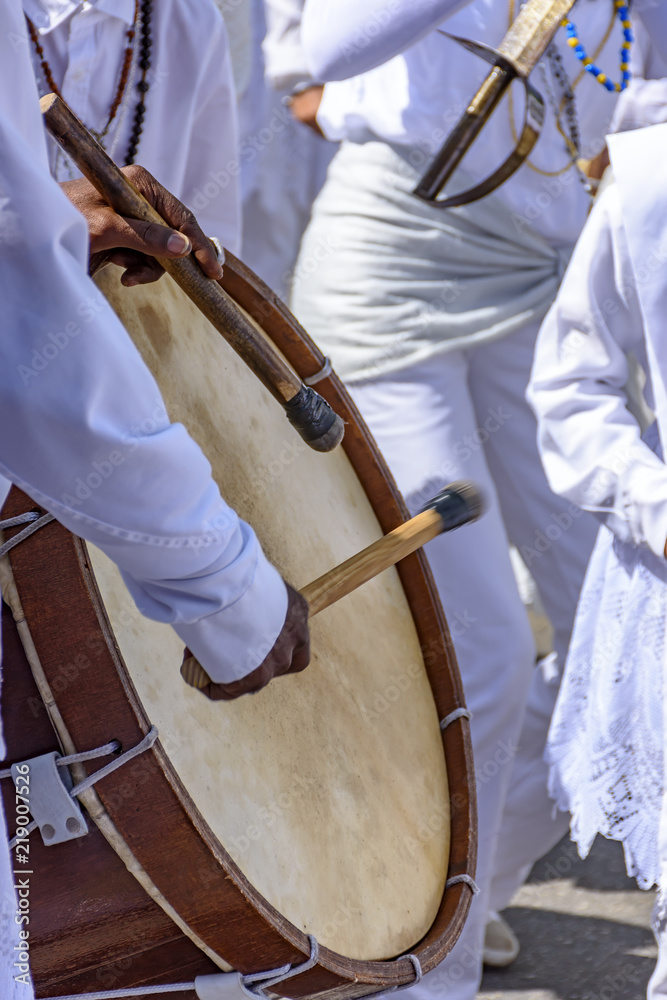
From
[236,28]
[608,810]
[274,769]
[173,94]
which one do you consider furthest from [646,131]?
[236,28]

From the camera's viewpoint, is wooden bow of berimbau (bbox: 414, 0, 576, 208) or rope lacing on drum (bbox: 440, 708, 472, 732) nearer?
rope lacing on drum (bbox: 440, 708, 472, 732)

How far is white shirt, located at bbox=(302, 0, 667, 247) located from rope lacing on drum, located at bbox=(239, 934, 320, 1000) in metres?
1.63

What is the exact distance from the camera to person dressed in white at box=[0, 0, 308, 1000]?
858 millimetres

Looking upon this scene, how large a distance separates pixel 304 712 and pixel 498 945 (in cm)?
121

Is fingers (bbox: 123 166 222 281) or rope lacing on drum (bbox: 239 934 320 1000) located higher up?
fingers (bbox: 123 166 222 281)

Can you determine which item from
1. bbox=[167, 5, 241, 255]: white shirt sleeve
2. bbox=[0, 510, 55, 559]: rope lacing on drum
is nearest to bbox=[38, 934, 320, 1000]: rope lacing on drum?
bbox=[0, 510, 55, 559]: rope lacing on drum

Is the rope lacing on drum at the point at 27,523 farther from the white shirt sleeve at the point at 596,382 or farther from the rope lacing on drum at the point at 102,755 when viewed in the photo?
the white shirt sleeve at the point at 596,382

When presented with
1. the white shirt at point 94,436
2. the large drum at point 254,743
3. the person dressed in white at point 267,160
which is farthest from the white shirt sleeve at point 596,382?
the person dressed in white at point 267,160

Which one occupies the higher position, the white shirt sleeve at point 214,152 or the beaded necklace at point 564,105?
the white shirt sleeve at point 214,152

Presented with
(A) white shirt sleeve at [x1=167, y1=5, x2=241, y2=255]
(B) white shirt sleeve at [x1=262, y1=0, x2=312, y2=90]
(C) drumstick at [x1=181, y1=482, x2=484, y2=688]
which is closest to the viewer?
(C) drumstick at [x1=181, y1=482, x2=484, y2=688]

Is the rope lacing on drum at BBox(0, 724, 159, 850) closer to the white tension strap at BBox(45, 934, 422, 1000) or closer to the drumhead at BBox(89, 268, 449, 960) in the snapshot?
the drumhead at BBox(89, 268, 449, 960)

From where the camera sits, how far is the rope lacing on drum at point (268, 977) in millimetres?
1096

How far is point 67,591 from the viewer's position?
3.30ft

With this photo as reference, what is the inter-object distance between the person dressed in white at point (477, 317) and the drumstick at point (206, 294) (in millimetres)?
935
